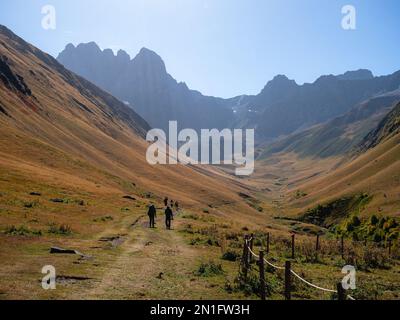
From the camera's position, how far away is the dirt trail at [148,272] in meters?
17.2

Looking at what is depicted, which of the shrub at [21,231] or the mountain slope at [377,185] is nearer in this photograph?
the shrub at [21,231]

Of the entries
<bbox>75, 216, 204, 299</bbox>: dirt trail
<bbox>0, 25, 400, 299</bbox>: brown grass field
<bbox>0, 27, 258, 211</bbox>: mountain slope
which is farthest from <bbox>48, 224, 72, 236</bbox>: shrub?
<bbox>0, 27, 258, 211</bbox>: mountain slope

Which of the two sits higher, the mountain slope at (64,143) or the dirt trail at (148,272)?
the mountain slope at (64,143)

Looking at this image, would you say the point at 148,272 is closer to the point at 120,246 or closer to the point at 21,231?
the point at 120,246

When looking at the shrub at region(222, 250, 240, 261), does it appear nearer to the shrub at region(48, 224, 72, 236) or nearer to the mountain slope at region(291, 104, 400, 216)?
the shrub at region(48, 224, 72, 236)

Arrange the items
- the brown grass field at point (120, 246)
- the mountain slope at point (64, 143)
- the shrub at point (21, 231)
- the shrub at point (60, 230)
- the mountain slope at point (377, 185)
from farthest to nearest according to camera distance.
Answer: the mountain slope at point (64, 143), the mountain slope at point (377, 185), the shrub at point (60, 230), the shrub at point (21, 231), the brown grass field at point (120, 246)

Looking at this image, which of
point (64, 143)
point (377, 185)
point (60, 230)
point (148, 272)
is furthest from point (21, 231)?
point (64, 143)

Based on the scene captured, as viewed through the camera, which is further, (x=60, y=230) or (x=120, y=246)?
(x=60, y=230)

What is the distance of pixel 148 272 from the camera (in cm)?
2147

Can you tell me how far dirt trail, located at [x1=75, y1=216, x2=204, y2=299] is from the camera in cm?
1723

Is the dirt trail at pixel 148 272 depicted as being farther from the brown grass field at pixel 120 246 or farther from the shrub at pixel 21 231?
the shrub at pixel 21 231

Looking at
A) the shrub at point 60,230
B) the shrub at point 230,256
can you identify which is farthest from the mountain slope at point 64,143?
the shrub at point 230,256
